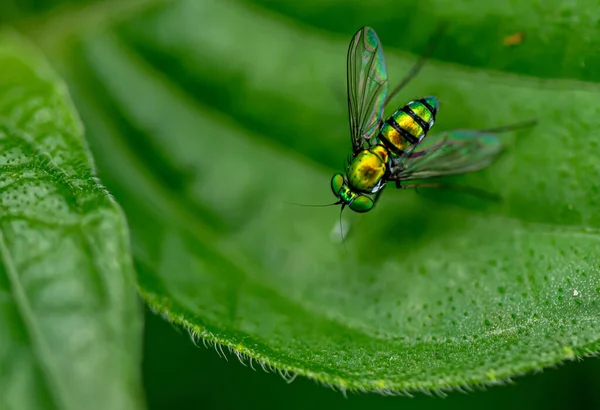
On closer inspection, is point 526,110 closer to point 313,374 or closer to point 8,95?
point 313,374

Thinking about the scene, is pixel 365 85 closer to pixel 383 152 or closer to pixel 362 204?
pixel 383 152

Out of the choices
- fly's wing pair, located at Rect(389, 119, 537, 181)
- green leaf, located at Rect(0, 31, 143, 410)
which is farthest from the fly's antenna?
green leaf, located at Rect(0, 31, 143, 410)

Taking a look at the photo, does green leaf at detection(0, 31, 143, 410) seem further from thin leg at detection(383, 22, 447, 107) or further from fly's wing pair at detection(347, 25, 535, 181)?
thin leg at detection(383, 22, 447, 107)

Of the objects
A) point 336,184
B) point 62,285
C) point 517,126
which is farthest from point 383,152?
point 62,285

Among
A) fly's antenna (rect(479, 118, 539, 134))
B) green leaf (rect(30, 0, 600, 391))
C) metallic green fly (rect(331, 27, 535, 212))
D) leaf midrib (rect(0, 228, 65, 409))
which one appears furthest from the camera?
metallic green fly (rect(331, 27, 535, 212))

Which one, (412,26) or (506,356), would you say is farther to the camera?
(412,26)

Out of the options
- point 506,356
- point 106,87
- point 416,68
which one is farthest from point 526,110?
point 106,87
